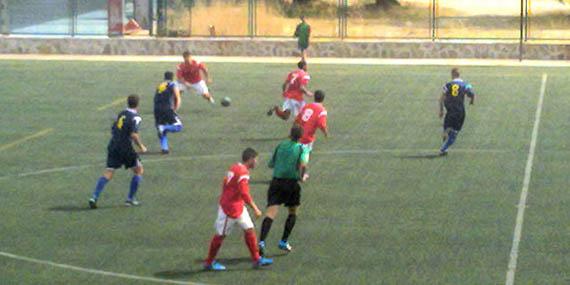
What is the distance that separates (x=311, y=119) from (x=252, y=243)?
795 centimetres

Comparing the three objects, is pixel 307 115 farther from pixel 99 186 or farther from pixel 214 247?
pixel 214 247

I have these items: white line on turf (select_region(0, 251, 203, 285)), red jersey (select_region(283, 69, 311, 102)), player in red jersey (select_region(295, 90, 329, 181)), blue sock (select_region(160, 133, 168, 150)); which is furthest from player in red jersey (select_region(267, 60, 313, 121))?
white line on turf (select_region(0, 251, 203, 285))

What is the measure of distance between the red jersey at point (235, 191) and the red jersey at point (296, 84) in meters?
13.8

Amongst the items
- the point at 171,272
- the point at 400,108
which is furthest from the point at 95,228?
the point at 400,108

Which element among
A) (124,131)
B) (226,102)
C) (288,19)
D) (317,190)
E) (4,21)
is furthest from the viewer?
(288,19)

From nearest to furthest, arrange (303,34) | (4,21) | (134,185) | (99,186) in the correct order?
(99,186)
(134,185)
(303,34)
(4,21)

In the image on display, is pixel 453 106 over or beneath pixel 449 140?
over

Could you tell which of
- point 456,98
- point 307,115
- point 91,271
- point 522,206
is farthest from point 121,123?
point 456,98

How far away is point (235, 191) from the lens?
21.6 metres

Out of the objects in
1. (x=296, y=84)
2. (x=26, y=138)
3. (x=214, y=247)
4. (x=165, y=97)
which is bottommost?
(x=214, y=247)

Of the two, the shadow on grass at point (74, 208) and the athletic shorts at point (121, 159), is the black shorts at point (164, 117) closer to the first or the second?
the shadow on grass at point (74, 208)

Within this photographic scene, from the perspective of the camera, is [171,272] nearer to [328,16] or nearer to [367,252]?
[367,252]

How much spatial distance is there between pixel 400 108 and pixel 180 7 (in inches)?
929

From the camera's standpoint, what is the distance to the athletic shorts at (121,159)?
2678cm
